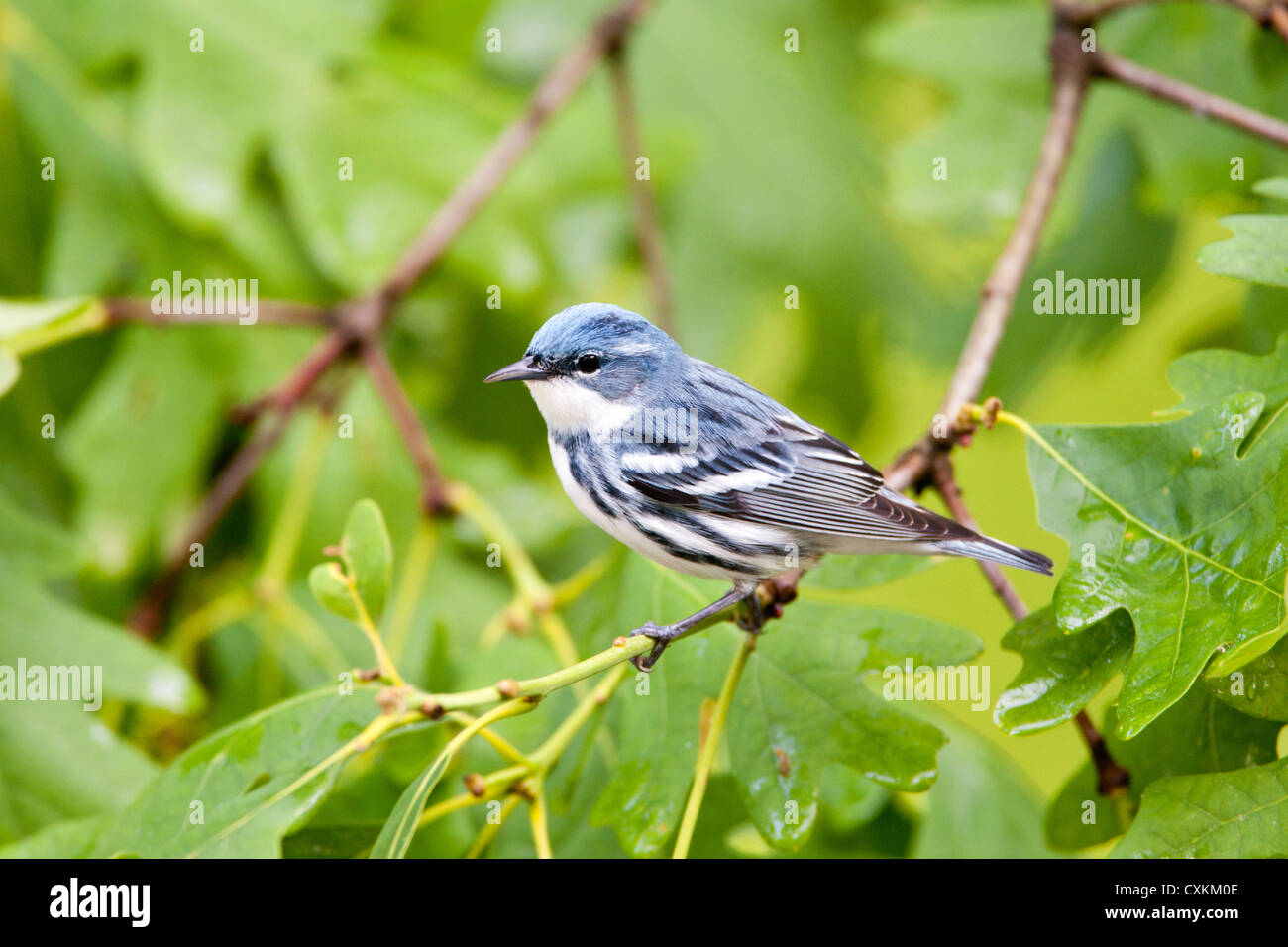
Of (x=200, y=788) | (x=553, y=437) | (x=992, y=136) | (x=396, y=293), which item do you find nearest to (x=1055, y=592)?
(x=553, y=437)

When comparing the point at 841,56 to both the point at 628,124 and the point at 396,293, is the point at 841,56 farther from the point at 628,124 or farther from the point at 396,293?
the point at 396,293

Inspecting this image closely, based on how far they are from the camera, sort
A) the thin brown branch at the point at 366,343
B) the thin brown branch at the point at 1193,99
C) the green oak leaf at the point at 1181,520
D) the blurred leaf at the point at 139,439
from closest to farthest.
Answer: the green oak leaf at the point at 1181,520 → the thin brown branch at the point at 1193,99 → the thin brown branch at the point at 366,343 → the blurred leaf at the point at 139,439

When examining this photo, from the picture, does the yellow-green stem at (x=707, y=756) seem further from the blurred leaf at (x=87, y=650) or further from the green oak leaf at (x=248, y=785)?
the blurred leaf at (x=87, y=650)

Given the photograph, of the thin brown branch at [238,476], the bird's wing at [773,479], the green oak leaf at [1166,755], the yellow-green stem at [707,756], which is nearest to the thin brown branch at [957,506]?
the bird's wing at [773,479]

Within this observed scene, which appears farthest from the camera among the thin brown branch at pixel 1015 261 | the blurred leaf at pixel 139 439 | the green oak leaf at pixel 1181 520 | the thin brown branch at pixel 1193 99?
the blurred leaf at pixel 139 439

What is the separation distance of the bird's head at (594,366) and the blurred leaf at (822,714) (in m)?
0.44

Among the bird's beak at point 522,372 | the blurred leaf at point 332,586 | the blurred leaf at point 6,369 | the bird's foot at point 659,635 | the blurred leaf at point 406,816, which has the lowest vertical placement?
the blurred leaf at point 406,816

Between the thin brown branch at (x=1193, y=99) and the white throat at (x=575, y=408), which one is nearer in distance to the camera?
the white throat at (x=575, y=408)

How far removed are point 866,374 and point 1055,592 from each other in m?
2.21

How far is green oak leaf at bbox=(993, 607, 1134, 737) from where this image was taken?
144 centimetres

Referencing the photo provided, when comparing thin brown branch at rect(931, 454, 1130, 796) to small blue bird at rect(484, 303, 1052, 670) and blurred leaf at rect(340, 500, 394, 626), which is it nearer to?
small blue bird at rect(484, 303, 1052, 670)

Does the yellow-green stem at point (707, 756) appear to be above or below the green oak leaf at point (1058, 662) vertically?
below

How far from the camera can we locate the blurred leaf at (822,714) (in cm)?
160

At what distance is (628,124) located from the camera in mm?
2805
